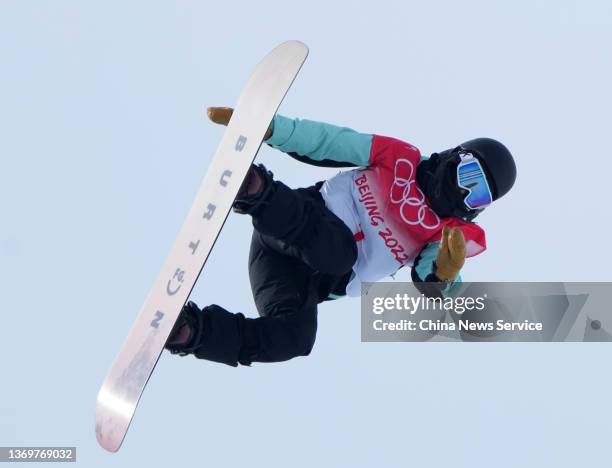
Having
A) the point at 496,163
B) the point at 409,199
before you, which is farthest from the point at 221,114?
the point at 496,163

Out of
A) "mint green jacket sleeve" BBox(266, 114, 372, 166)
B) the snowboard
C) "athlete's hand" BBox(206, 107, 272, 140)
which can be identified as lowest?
the snowboard

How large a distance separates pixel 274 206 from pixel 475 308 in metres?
1.10

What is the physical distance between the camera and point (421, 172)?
4793 millimetres

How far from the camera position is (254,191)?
4.21m

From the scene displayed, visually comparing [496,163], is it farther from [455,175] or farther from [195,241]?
[195,241]

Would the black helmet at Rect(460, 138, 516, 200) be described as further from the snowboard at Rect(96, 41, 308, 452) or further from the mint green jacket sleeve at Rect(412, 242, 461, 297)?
the snowboard at Rect(96, 41, 308, 452)

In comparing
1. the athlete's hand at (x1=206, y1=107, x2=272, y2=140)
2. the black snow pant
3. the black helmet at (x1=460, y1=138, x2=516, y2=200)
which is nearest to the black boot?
the black snow pant

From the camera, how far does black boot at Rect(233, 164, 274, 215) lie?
4207mm

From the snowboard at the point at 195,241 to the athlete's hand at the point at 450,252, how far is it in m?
0.86

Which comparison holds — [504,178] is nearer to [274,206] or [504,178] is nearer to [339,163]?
[339,163]

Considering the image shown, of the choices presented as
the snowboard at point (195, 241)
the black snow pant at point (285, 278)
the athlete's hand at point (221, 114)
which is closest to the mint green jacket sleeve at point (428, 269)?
the black snow pant at point (285, 278)

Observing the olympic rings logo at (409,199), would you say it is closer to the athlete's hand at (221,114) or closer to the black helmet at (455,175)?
the black helmet at (455,175)

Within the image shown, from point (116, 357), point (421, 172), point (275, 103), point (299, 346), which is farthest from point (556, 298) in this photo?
point (116, 357)

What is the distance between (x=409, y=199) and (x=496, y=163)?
15.3 inches
